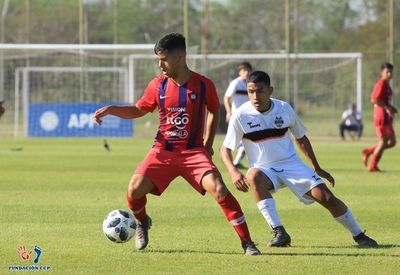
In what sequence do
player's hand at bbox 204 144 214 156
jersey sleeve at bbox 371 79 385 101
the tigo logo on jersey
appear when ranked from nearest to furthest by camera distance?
1. the tigo logo on jersey
2. player's hand at bbox 204 144 214 156
3. jersey sleeve at bbox 371 79 385 101

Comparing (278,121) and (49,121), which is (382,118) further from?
(49,121)

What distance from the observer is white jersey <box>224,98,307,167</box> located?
474 inches

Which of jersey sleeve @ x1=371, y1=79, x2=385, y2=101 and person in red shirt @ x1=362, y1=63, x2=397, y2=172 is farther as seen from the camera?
person in red shirt @ x1=362, y1=63, x2=397, y2=172

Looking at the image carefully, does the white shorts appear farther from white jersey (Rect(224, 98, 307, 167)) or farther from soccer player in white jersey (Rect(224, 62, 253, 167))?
soccer player in white jersey (Rect(224, 62, 253, 167))

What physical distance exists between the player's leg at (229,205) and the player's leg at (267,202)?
0.70m

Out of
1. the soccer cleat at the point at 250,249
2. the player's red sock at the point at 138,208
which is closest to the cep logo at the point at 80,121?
the player's red sock at the point at 138,208

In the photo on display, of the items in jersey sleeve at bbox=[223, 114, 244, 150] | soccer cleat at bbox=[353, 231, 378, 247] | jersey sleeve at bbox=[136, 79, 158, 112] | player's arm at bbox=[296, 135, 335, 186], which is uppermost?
jersey sleeve at bbox=[136, 79, 158, 112]

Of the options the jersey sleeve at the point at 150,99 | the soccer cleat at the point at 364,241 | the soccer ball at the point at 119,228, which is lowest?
the soccer cleat at the point at 364,241

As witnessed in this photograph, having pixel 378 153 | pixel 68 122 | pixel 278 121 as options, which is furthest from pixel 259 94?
pixel 68 122

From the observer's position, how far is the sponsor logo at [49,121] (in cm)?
4078

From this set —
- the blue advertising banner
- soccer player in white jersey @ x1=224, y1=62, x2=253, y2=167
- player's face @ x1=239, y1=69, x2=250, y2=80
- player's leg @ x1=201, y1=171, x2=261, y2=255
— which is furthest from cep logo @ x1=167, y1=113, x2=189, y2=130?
the blue advertising banner

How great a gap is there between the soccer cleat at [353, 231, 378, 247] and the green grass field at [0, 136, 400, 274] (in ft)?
0.39

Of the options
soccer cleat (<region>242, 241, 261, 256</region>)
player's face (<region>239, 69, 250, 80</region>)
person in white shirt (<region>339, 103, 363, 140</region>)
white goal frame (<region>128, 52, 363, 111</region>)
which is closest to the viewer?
soccer cleat (<region>242, 241, 261, 256</region>)

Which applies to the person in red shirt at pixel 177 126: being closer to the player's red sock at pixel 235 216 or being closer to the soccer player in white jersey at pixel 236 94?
the player's red sock at pixel 235 216
